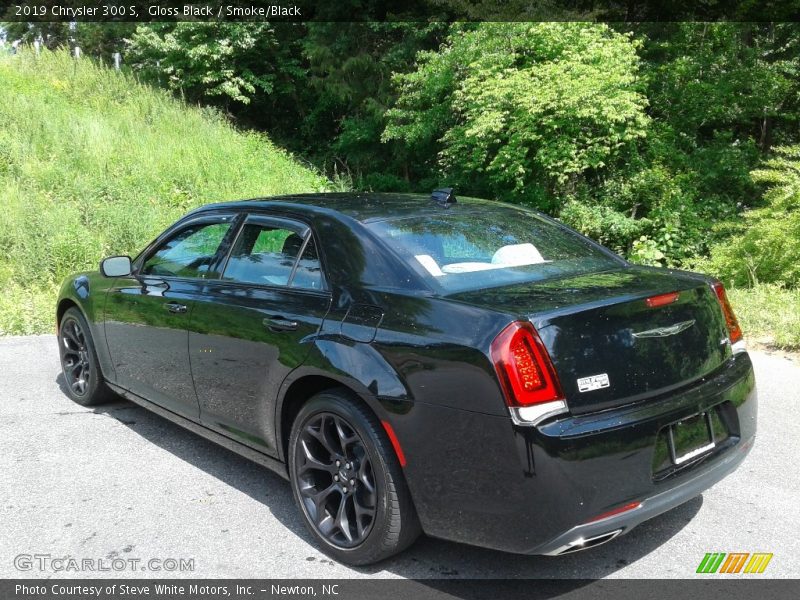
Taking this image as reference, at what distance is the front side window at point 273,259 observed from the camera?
3.52 meters

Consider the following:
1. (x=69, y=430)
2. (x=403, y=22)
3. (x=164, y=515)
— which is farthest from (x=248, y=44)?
(x=164, y=515)

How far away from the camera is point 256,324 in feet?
11.7

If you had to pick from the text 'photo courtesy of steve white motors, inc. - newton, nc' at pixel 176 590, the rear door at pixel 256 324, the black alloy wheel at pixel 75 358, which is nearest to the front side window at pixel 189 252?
the rear door at pixel 256 324

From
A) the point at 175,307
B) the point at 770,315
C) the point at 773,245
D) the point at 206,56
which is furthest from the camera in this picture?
the point at 206,56

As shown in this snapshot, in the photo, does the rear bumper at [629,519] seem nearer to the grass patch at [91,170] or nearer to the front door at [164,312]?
the front door at [164,312]

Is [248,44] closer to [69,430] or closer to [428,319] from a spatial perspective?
[69,430]

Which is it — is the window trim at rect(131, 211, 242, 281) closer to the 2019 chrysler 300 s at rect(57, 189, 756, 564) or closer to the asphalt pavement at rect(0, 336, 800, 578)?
the 2019 chrysler 300 s at rect(57, 189, 756, 564)

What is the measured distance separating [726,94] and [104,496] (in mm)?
15037

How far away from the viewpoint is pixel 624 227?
14.7 meters

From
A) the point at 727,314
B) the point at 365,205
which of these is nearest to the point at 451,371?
the point at 365,205

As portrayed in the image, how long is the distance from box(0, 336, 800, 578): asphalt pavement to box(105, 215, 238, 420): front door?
16.4 inches

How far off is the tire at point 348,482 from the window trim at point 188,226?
126 cm

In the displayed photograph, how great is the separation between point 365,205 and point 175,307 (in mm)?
1324

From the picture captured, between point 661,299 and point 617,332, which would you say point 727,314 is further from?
point 617,332
